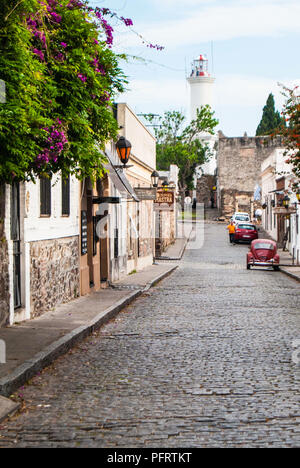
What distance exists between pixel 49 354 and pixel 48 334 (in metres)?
1.47

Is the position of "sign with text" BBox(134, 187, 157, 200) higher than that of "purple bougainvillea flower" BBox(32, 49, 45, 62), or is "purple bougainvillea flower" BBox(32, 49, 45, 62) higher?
"purple bougainvillea flower" BBox(32, 49, 45, 62)

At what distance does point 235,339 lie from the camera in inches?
411

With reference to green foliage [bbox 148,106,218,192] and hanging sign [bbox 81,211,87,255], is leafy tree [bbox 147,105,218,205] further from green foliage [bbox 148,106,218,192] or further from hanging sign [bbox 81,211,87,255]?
hanging sign [bbox 81,211,87,255]

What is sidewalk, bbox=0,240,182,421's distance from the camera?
7.37 meters

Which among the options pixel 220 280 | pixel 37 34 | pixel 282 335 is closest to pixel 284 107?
pixel 220 280

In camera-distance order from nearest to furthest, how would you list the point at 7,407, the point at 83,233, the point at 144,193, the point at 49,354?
the point at 7,407 < the point at 49,354 < the point at 83,233 < the point at 144,193

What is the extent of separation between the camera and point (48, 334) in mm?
10031

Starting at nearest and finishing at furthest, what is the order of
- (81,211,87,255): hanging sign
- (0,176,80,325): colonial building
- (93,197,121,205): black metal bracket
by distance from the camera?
(0,176,80,325): colonial building → (81,211,87,255): hanging sign → (93,197,121,205): black metal bracket

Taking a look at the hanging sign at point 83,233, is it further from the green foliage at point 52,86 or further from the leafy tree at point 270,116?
the leafy tree at point 270,116

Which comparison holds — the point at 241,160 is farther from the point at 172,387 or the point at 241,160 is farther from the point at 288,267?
the point at 172,387

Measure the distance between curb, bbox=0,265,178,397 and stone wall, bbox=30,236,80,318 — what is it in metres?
1.04

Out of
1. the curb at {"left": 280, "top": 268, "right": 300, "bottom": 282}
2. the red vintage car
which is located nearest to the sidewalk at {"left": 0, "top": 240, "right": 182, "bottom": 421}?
the curb at {"left": 280, "top": 268, "right": 300, "bottom": 282}

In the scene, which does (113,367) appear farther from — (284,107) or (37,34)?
(284,107)

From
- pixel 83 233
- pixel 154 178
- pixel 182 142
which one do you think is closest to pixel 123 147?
pixel 83 233
